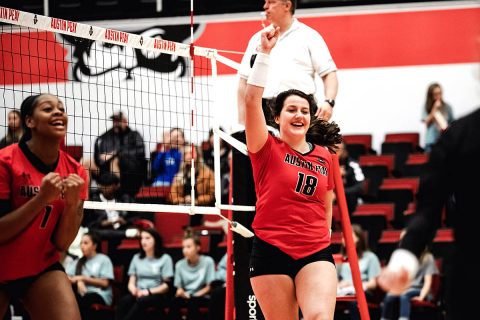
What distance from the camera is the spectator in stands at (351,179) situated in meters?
13.1

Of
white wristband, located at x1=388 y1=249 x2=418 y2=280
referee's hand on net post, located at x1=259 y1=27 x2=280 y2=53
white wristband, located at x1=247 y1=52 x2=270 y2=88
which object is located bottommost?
white wristband, located at x1=388 y1=249 x2=418 y2=280

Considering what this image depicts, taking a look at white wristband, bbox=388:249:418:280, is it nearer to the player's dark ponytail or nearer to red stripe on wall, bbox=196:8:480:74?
the player's dark ponytail

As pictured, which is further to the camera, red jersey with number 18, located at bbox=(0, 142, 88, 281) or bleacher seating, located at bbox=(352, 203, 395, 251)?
bleacher seating, located at bbox=(352, 203, 395, 251)

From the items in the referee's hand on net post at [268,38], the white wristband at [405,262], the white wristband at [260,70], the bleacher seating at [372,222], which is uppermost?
the referee's hand on net post at [268,38]

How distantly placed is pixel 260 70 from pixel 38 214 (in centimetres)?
166

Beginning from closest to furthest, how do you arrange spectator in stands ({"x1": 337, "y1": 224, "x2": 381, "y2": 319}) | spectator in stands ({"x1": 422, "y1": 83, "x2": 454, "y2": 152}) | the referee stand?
the referee stand, spectator in stands ({"x1": 337, "y1": 224, "x2": 381, "y2": 319}), spectator in stands ({"x1": 422, "y1": 83, "x2": 454, "y2": 152})

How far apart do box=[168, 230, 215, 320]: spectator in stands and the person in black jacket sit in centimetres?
839

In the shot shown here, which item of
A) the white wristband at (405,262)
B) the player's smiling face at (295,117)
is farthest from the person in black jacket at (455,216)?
the player's smiling face at (295,117)

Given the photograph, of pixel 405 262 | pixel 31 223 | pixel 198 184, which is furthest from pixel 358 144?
pixel 405 262

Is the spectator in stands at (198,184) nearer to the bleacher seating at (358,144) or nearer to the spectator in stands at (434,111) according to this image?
the bleacher seating at (358,144)

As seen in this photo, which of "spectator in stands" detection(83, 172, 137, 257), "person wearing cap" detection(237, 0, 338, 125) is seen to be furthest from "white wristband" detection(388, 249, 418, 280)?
"spectator in stands" detection(83, 172, 137, 257)

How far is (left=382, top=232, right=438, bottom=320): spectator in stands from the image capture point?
1108 centimetres

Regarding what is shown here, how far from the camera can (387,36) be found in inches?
627

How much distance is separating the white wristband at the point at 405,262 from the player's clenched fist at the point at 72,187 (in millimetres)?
2389
